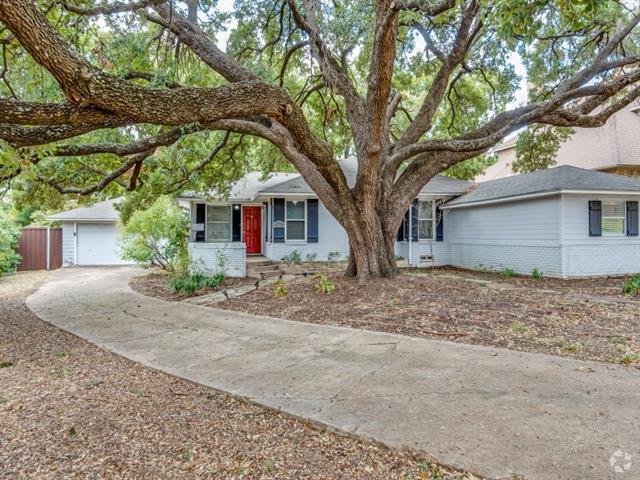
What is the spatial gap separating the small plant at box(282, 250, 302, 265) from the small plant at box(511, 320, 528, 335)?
27.2 feet

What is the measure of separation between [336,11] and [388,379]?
6.86 meters

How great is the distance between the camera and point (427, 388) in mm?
3764

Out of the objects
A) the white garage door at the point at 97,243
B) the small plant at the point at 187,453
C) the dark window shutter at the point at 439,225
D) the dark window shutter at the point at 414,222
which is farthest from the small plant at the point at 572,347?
the white garage door at the point at 97,243

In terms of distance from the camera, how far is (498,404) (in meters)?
3.39

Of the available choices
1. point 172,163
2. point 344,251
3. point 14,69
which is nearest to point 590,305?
point 344,251

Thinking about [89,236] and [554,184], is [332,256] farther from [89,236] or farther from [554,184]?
[89,236]

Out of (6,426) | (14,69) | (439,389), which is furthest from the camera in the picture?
(14,69)

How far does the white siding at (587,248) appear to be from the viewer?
11188 millimetres

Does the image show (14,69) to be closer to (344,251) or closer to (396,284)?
(396,284)

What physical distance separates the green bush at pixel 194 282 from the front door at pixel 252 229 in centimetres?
449

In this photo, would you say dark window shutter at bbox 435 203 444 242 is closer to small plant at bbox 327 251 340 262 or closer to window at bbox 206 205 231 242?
small plant at bbox 327 251 340 262

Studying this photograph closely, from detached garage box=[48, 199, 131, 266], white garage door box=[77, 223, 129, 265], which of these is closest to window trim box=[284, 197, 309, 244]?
detached garage box=[48, 199, 131, 266]

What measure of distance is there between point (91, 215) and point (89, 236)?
105 cm

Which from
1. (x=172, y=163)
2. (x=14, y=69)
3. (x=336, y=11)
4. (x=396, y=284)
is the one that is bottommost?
(x=396, y=284)
